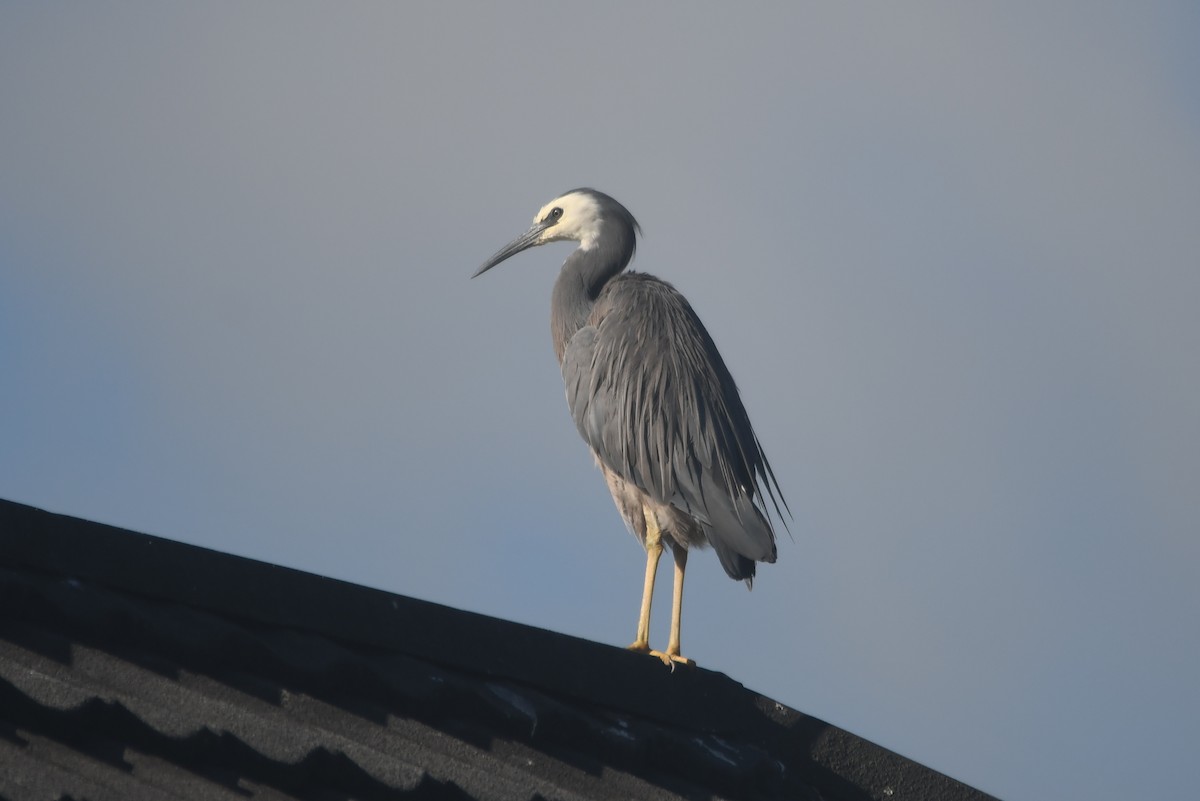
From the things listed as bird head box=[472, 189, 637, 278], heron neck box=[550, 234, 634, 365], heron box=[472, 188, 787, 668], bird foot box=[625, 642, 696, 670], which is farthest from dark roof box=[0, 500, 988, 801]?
bird head box=[472, 189, 637, 278]

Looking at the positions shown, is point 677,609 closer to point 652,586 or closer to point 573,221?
point 652,586

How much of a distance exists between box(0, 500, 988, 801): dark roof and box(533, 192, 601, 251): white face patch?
12.4ft

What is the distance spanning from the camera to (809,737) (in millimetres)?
3900

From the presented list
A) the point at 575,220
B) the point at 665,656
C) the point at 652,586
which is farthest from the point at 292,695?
the point at 575,220

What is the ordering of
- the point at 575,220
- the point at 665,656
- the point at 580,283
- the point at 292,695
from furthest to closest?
the point at 575,220 → the point at 580,283 → the point at 665,656 → the point at 292,695

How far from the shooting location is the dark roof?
8.00ft

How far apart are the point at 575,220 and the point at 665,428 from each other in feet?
6.28

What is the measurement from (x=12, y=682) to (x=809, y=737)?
2182 mm

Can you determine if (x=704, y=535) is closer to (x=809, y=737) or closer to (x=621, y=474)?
(x=621, y=474)

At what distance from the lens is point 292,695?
275 centimetres

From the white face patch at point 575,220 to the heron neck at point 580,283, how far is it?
0.39 feet

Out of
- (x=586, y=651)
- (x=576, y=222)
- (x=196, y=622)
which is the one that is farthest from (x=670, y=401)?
(x=196, y=622)

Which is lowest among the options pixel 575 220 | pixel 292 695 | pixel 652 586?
pixel 292 695

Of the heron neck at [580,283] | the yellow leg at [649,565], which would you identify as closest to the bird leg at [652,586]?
the yellow leg at [649,565]
